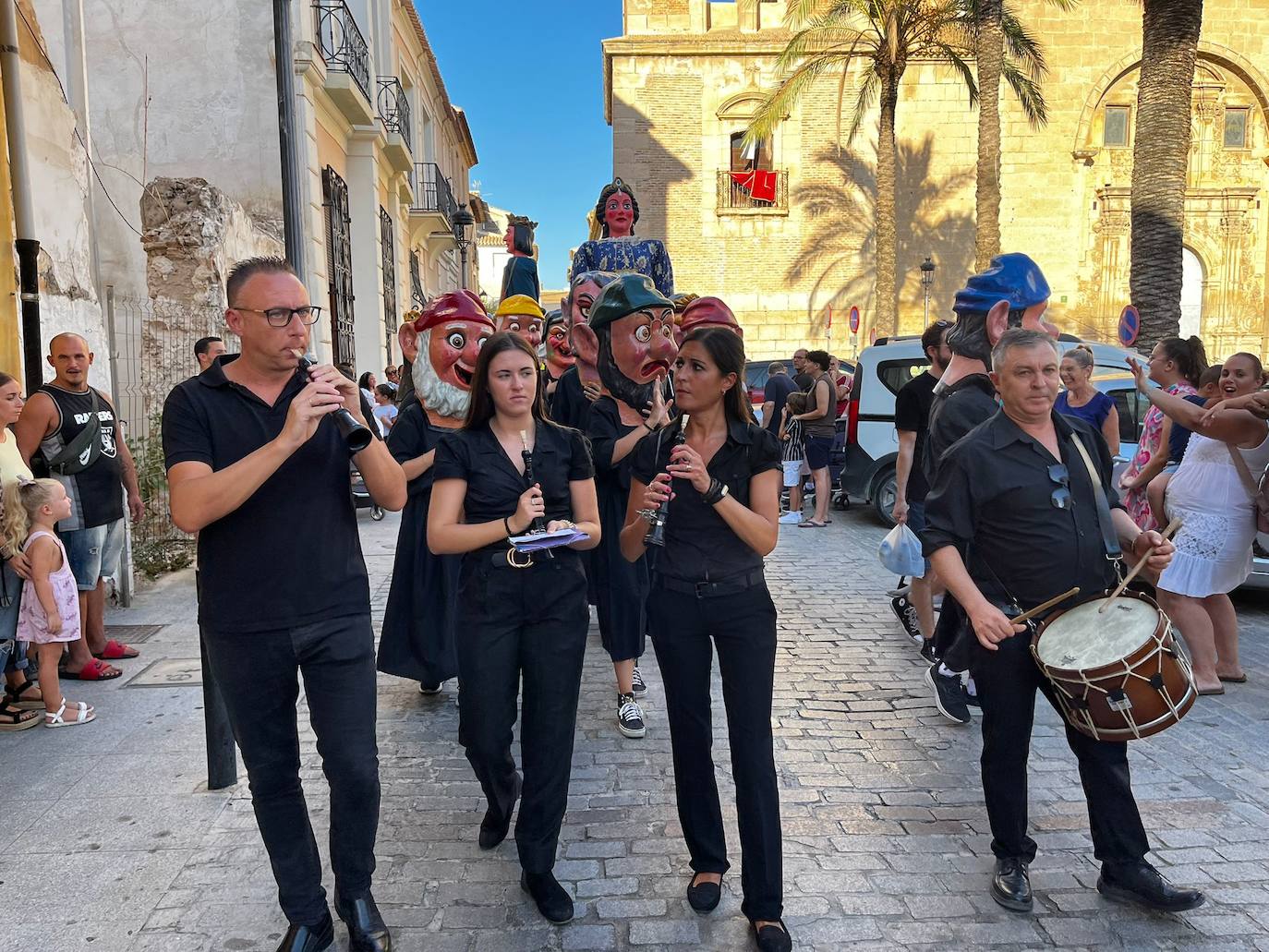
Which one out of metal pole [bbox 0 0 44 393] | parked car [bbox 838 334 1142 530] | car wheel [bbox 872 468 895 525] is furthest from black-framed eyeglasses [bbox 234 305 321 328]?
car wheel [bbox 872 468 895 525]

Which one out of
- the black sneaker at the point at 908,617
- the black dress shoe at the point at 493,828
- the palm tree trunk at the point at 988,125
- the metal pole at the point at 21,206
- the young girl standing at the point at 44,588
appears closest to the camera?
the black dress shoe at the point at 493,828

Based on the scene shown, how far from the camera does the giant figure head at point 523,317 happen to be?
5824 mm

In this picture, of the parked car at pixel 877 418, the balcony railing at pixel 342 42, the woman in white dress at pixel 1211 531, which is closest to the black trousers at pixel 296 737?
the woman in white dress at pixel 1211 531

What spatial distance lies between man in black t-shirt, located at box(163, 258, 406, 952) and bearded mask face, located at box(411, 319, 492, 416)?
1.65m

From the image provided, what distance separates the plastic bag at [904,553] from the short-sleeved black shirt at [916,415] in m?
0.20

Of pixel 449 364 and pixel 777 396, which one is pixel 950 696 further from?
pixel 777 396

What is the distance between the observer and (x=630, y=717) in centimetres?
464

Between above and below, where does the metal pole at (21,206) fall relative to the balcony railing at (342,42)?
below

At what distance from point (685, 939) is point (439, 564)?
7.57ft

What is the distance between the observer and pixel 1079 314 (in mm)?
27719

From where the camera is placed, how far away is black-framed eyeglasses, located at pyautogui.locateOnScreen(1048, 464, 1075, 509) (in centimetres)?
302

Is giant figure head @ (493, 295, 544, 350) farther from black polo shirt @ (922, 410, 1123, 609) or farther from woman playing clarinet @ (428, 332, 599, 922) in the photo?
black polo shirt @ (922, 410, 1123, 609)

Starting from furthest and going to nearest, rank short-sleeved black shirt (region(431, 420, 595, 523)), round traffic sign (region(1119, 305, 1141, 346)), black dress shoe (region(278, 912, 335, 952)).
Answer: round traffic sign (region(1119, 305, 1141, 346)) → short-sleeved black shirt (region(431, 420, 595, 523)) → black dress shoe (region(278, 912, 335, 952))

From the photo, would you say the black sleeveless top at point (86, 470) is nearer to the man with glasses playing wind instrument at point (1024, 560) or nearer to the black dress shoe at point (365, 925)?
the black dress shoe at point (365, 925)
